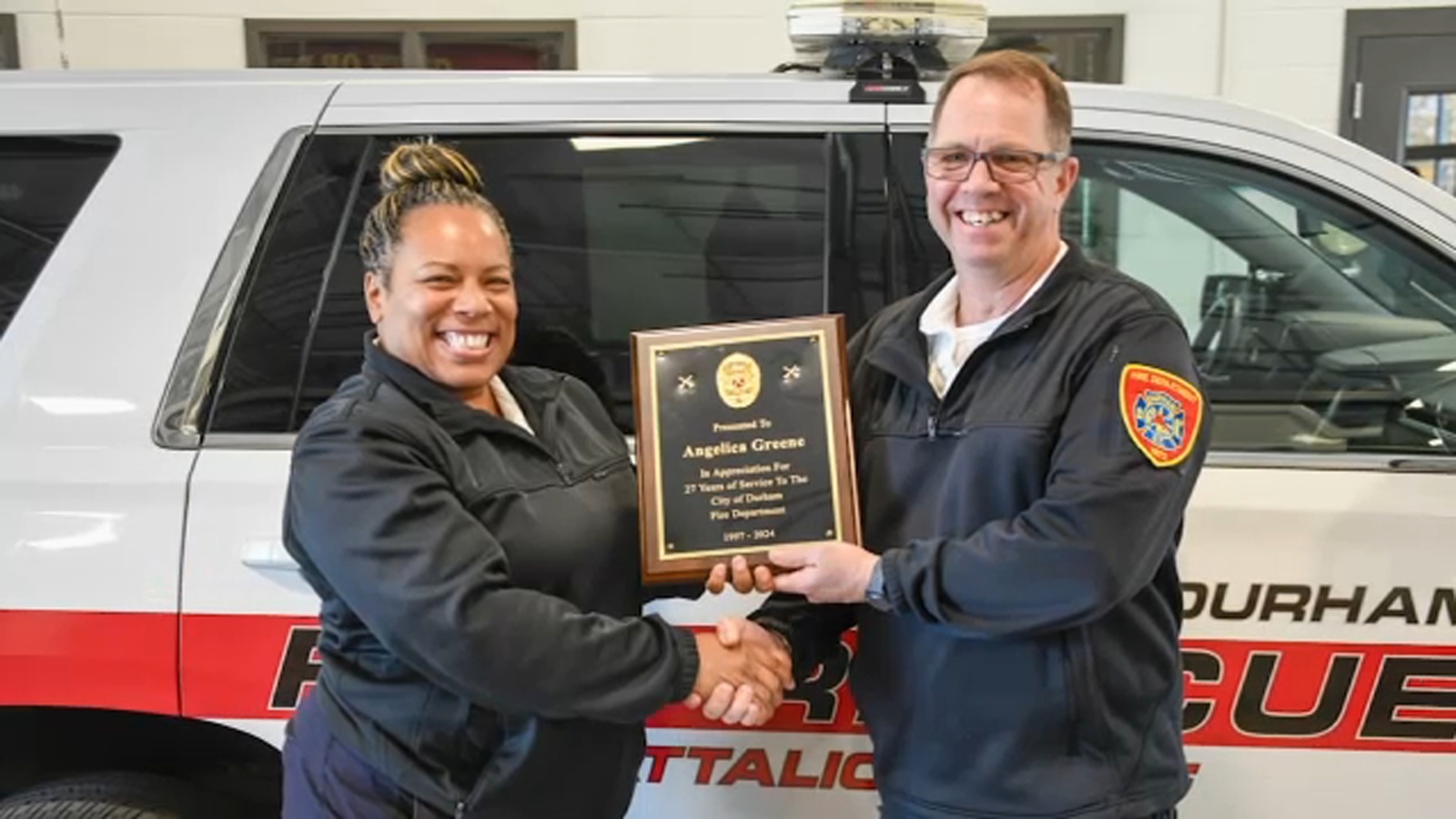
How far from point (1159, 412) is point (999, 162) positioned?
349 millimetres

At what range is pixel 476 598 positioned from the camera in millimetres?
1398

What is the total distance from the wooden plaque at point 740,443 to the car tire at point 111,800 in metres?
0.96

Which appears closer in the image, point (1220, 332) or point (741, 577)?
point (741, 577)

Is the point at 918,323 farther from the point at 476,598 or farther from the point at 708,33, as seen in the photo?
the point at 708,33

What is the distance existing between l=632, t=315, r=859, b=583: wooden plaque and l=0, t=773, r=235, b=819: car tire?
3.14ft

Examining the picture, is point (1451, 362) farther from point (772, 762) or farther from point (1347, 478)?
point (772, 762)

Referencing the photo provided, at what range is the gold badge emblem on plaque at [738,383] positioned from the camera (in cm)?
169

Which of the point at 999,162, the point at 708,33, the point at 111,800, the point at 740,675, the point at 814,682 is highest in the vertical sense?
the point at 708,33

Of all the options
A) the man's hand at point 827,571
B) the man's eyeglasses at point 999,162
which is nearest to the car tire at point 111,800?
the man's hand at point 827,571

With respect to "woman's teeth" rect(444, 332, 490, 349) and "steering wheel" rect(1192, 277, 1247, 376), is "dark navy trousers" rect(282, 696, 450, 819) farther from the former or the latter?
"steering wheel" rect(1192, 277, 1247, 376)

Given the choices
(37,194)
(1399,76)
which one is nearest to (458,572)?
(37,194)

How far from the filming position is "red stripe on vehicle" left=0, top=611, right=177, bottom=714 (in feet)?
6.42

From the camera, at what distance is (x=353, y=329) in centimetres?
210

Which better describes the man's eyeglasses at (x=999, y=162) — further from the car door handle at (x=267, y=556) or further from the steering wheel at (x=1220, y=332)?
the car door handle at (x=267, y=556)
